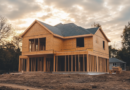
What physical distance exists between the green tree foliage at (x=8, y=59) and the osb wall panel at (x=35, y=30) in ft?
59.7

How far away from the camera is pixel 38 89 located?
563 inches

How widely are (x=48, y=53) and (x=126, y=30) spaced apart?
4046 centimetres

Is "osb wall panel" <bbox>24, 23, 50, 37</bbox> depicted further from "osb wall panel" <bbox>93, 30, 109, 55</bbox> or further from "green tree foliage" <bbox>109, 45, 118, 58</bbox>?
"green tree foliage" <bbox>109, 45, 118, 58</bbox>

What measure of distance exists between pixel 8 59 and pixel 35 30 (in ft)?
72.1

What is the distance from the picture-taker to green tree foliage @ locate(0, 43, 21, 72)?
45594 mm

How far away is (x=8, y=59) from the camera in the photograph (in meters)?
47.8

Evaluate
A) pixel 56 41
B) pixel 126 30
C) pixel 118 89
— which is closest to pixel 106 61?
pixel 56 41

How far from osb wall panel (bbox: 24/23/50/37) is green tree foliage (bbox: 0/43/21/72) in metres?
18.2

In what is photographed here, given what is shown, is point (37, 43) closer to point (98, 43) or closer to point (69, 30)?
point (69, 30)

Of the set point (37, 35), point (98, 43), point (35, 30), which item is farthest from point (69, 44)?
point (35, 30)

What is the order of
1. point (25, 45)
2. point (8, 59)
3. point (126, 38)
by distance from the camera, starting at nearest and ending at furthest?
point (25, 45)
point (8, 59)
point (126, 38)

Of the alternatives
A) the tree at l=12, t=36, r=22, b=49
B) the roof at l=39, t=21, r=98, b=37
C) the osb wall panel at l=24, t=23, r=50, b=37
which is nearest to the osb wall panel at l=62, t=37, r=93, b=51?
the roof at l=39, t=21, r=98, b=37

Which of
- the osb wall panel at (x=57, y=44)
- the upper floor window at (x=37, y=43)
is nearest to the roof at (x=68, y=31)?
the osb wall panel at (x=57, y=44)

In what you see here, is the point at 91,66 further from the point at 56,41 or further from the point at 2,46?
A: the point at 2,46
